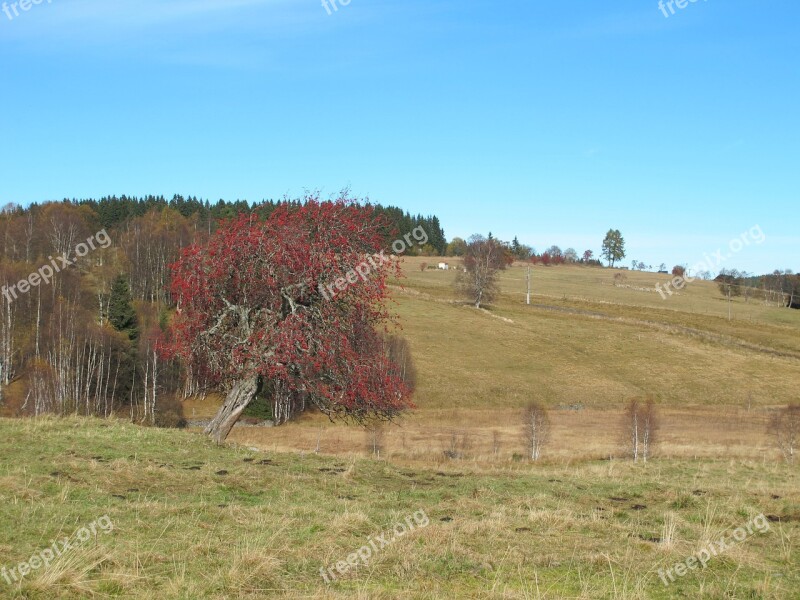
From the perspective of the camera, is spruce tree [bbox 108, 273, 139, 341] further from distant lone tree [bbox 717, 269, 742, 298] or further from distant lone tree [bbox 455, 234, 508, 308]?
distant lone tree [bbox 717, 269, 742, 298]

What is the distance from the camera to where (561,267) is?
19188 centimetres

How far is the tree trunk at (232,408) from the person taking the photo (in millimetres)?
19484

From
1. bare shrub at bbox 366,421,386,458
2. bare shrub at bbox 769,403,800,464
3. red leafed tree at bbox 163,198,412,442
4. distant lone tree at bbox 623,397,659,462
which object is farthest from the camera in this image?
bare shrub at bbox 366,421,386,458

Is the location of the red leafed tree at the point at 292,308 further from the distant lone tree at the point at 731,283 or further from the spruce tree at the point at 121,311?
the distant lone tree at the point at 731,283

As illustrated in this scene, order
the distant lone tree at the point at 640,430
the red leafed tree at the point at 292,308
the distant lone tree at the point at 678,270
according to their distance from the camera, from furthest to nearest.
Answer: the distant lone tree at the point at 678,270 < the distant lone tree at the point at 640,430 < the red leafed tree at the point at 292,308

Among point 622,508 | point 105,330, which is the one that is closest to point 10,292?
point 105,330

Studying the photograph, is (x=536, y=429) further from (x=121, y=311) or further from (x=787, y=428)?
(x=121, y=311)

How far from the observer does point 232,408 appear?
64.6 ft

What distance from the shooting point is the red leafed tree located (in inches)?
755

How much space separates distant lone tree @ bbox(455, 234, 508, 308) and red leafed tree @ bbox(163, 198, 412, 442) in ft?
269

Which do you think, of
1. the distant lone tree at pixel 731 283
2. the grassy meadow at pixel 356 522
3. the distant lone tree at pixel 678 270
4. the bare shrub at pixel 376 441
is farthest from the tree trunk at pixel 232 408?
the distant lone tree at pixel 678 270

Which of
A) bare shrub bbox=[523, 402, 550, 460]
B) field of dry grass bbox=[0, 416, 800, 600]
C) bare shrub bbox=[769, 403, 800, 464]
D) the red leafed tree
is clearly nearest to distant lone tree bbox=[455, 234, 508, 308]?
bare shrub bbox=[523, 402, 550, 460]

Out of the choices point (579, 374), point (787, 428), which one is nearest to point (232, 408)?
point (787, 428)

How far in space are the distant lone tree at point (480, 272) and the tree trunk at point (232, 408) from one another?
3280 inches
